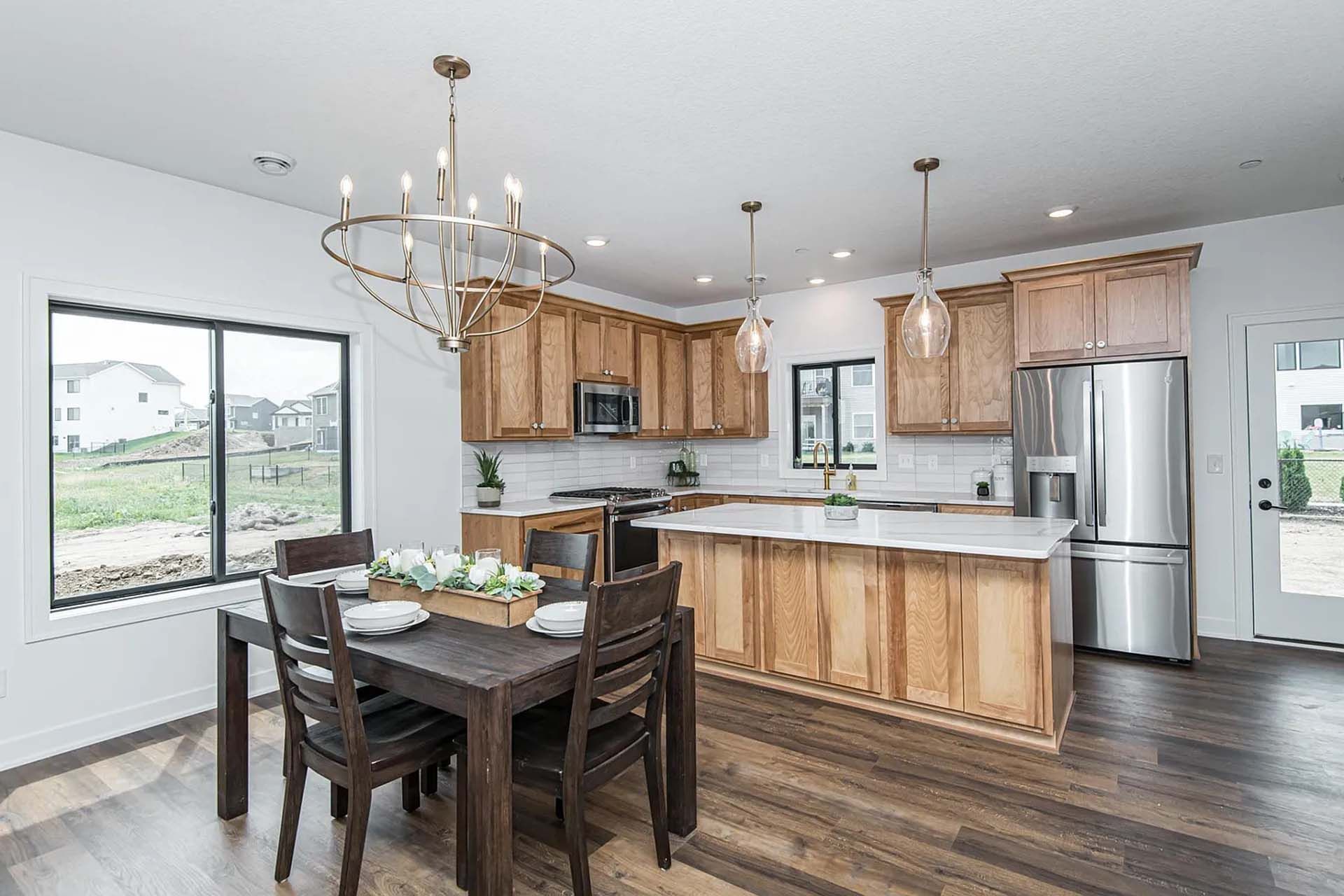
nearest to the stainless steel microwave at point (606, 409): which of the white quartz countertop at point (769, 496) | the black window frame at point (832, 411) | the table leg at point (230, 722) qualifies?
the white quartz countertop at point (769, 496)

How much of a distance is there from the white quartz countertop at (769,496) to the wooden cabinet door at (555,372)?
21.5 inches

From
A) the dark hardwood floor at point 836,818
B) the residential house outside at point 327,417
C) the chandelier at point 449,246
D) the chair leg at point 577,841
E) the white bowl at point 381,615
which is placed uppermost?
the chandelier at point 449,246

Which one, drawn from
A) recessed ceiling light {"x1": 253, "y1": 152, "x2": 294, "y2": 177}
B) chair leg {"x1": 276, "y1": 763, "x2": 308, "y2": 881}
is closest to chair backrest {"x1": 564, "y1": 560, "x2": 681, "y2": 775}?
chair leg {"x1": 276, "y1": 763, "x2": 308, "y2": 881}

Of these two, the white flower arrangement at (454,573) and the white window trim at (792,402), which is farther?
the white window trim at (792,402)

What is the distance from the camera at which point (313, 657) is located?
6.13 ft

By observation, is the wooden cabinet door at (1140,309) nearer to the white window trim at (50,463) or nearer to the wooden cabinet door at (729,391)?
the wooden cabinet door at (729,391)

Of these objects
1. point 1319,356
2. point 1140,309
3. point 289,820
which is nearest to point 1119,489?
point 1140,309

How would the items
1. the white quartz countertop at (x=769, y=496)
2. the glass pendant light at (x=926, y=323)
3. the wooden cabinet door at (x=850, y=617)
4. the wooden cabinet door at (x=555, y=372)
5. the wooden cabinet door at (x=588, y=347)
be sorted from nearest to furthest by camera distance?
1. the glass pendant light at (x=926, y=323)
2. the wooden cabinet door at (x=850, y=617)
3. the white quartz countertop at (x=769, y=496)
4. the wooden cabinet door at (x=555, y=372)
5. the wooden cabinet door at (x=588, y=347)

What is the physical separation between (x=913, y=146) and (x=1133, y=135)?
96cm

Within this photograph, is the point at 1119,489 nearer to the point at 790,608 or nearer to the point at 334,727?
the point at 790,608

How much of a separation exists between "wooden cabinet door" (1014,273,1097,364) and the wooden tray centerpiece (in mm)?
3664

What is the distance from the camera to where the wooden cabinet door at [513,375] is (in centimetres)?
474

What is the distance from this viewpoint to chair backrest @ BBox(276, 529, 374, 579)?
272cm

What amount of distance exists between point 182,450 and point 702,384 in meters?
4.09
